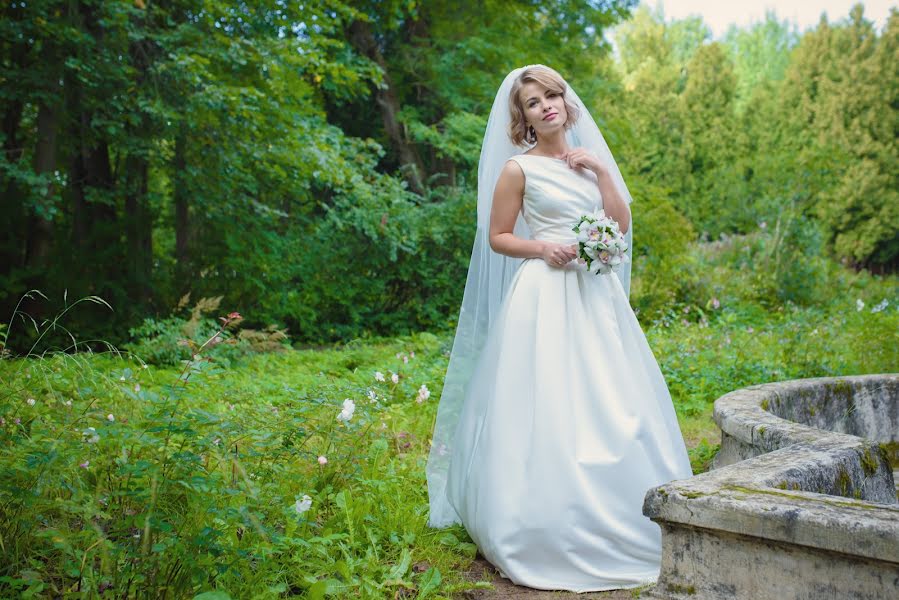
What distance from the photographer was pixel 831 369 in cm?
608

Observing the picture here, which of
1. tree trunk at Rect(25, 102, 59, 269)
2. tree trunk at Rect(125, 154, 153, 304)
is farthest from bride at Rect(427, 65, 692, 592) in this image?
tree trunk at Rect(125, 154, 153, 304)

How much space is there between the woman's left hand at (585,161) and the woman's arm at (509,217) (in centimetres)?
23

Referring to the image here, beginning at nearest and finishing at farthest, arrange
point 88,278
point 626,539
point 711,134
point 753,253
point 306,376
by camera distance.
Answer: point 626,539 < point 306,376 < point 88,278 < point 753,253 < point 711,134

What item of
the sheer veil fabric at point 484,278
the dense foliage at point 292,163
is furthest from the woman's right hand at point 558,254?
the dense foliage at point 292,163

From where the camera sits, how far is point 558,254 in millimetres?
3162

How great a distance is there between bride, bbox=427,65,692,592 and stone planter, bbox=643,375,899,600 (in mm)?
612

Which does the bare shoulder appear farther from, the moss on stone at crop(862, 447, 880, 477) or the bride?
the moss on stone at crop(862, 447, 880, 477)

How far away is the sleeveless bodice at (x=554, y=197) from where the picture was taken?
10.7 ft

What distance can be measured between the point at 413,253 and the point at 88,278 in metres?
4.23

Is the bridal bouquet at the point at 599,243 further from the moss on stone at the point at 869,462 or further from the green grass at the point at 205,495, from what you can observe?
the green grass at the point at 205,495

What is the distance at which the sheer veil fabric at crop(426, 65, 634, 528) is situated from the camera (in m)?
3.49

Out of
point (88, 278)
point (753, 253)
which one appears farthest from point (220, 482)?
point (753, 253)

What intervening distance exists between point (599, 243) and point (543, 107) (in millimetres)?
703

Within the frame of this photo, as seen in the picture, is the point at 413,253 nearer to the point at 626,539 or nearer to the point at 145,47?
the point at 145,47
